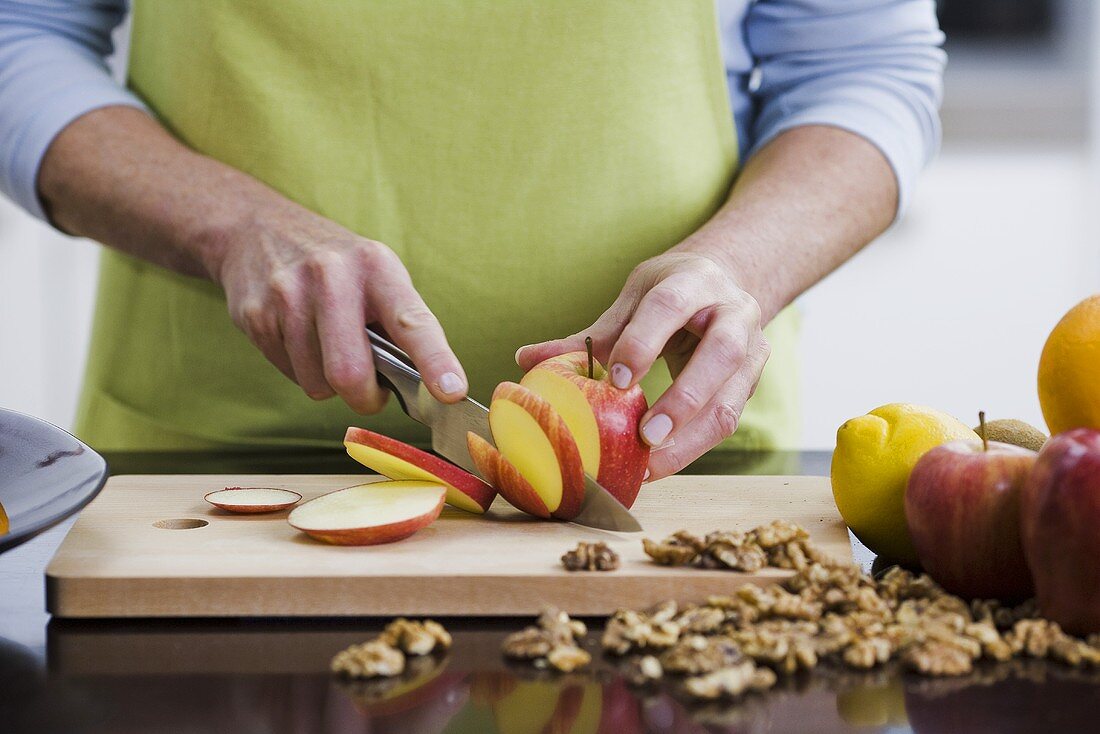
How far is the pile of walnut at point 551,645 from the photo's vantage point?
754mm

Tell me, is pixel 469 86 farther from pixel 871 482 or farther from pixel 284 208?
pixel 871 482

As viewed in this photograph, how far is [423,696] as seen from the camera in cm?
72

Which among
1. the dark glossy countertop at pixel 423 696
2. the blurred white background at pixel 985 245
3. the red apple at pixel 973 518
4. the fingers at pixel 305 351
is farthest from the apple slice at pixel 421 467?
the blurred white background at pixel 985 245

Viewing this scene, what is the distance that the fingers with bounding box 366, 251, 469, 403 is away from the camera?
42.8 inches

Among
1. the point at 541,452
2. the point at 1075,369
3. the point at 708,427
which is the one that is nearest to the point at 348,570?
the point at 541,452

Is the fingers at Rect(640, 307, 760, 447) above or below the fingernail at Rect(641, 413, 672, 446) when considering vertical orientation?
above

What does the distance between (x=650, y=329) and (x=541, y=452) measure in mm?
140

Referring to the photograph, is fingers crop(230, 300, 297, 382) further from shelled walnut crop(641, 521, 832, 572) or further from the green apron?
shelled walnut crop(641, 521, 832, 572)

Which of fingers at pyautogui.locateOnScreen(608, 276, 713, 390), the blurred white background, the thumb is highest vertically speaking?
fingers at pyautogui.locateOnScreen(608, 276, 713, 390)

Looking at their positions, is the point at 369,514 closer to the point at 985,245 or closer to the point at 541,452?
the point at 541,452

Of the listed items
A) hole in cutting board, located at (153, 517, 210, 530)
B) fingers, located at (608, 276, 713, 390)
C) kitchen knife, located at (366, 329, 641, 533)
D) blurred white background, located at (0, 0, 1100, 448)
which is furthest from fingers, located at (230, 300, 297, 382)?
blurred white background, located at (0, 0, 1100, 448)

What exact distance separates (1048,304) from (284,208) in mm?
2332

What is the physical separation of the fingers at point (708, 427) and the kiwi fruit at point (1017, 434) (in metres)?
0.22

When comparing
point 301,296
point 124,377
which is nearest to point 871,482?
point 301,296
